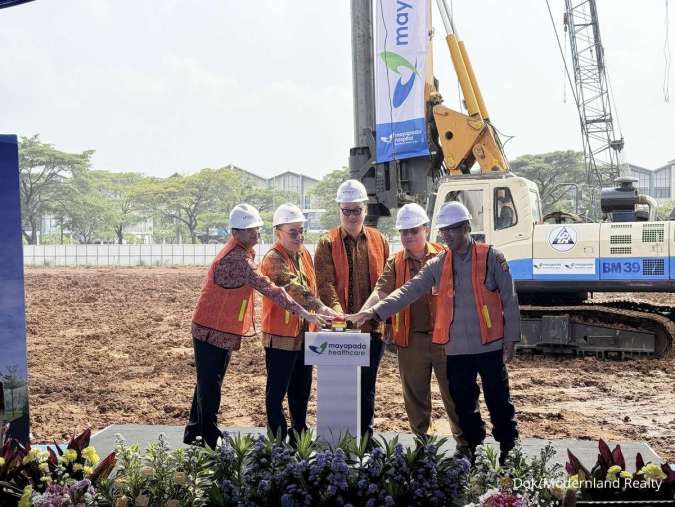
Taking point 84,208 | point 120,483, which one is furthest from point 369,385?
point 84,208

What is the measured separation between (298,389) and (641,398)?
5.88m

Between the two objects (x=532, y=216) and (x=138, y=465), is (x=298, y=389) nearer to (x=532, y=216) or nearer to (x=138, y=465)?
(x=138, y=465)

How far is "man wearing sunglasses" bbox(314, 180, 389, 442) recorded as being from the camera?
562cm

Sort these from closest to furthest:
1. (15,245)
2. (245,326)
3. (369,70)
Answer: (15,245) < (245,326) < (369,70)

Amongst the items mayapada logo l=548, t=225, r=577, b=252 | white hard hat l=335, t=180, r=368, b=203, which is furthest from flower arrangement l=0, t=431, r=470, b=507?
mayapada logo l=548, t=225, r=577, b=252

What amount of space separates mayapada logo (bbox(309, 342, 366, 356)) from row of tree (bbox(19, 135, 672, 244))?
55137 millimetres

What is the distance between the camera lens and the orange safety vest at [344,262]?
18.8 ft

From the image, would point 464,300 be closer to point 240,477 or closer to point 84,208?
point 240,477

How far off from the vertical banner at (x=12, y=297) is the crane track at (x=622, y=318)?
8.16m

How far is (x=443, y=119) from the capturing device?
12391mm

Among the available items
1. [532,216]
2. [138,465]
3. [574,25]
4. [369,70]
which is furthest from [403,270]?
[574,25]

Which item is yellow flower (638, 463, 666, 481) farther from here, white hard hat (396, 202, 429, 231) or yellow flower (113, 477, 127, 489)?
yellow flower (113, 477, 127, 489)

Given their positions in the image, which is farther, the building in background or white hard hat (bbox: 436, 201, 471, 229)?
the building in background

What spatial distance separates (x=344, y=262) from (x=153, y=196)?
6126 centimetres
